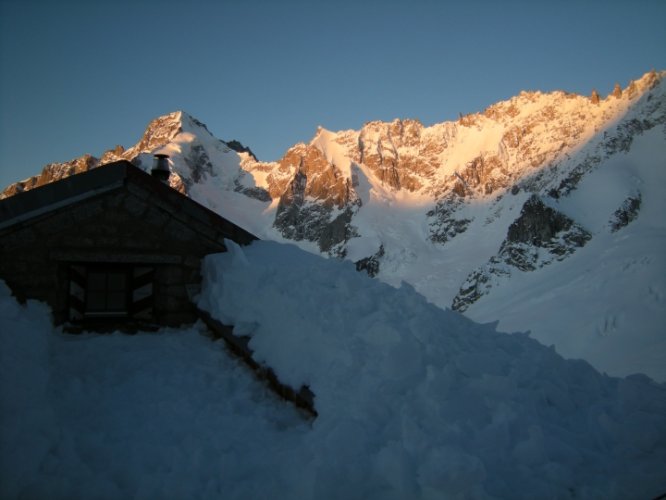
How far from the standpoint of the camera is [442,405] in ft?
10.6

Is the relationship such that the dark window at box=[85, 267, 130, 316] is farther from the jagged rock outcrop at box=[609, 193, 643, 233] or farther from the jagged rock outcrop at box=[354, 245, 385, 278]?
the jagged rock outcrop at box=[354, 245, 385, 278]

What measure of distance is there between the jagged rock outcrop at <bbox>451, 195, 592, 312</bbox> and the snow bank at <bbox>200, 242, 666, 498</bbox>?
6319cm

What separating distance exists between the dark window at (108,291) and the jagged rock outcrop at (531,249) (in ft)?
206

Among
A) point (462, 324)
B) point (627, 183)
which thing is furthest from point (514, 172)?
point (462, 324)

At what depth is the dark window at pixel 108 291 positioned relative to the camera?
19.0 feet

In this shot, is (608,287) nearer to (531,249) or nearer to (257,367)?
(531,249)

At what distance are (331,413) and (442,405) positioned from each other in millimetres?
832

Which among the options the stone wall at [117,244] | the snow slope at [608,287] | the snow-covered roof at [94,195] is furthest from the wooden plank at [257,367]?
the snow slope at [608,287]

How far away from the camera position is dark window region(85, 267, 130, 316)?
19.0 ft

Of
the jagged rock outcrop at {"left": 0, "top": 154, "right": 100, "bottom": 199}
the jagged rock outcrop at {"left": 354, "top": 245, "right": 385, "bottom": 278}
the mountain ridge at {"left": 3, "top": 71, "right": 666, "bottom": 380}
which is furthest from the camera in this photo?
the jagged rock outcrop at {"left": 0, "top": 154, "right": 100, "bottom": 199}

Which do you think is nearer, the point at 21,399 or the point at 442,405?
the point at 442,405

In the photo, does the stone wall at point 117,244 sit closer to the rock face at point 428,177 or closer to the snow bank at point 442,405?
the snow bank at point 442,405

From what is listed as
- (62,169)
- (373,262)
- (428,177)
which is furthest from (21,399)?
(62,169)

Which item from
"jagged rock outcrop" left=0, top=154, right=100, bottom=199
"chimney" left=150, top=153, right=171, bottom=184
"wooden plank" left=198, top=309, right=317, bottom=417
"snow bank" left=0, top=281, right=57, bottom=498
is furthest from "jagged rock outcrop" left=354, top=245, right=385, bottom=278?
"snow bank" left=0, top=281, right=57, bottom=498
